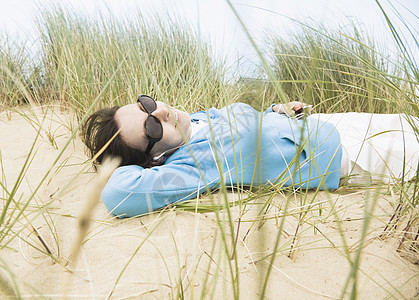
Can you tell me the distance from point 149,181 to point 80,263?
572 mm

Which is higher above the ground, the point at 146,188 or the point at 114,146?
the point at 114,146

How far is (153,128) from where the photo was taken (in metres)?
1.78

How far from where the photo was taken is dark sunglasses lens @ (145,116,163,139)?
5.83 feet

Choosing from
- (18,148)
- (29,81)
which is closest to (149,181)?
(18,148)

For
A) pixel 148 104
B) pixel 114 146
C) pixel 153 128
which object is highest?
pixel 148 104

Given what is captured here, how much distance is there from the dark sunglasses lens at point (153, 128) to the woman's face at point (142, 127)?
0.03 meters

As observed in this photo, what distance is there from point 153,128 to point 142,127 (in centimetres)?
7

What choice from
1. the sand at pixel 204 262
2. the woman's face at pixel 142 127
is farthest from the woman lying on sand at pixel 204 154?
the sand at pixel 204 262

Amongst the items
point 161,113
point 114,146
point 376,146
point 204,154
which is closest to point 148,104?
point 161,113

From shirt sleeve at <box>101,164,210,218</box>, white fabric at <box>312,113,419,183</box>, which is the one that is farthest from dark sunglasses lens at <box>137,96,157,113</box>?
white fabric at <box>312,113,419,183</box>

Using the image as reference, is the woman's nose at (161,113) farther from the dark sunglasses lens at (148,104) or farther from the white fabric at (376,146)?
the white fabric at (376,146)

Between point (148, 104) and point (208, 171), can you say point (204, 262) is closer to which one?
point (208, 171)

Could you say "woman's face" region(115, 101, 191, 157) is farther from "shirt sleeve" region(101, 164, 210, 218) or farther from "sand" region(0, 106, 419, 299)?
"sand" region(0, 106, 419, 299)

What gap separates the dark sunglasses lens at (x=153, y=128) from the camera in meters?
1.78
